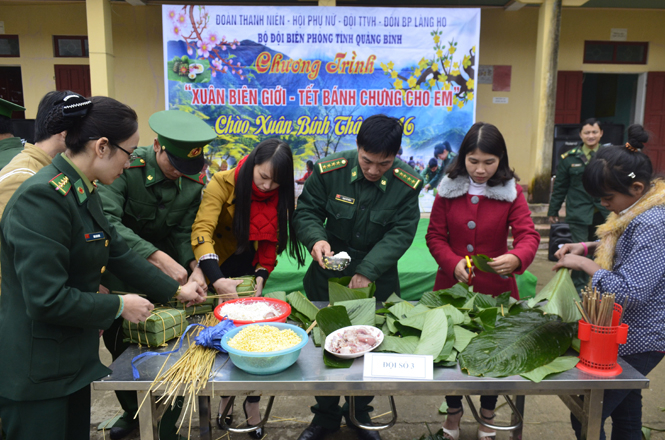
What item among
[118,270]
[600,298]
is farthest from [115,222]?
[600,298]

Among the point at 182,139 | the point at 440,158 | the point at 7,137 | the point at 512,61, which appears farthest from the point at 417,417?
the point at 512,61

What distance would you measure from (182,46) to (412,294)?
474 cm

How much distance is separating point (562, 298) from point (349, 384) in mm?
951

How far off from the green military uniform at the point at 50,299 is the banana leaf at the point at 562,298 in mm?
1605

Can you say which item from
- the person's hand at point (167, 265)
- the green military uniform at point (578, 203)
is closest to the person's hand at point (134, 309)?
the person's hand at point (167, 265)

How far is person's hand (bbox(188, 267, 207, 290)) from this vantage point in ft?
6.66

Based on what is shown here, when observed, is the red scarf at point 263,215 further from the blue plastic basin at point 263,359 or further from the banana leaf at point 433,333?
the banana leaf at point 433,333

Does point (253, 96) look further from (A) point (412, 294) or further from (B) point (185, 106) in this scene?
(A) point (412, 294)

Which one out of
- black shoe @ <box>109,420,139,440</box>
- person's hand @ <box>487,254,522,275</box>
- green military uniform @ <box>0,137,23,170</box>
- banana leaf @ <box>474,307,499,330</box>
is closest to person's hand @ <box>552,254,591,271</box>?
person's hand @ <box>487,254,522,275</box>

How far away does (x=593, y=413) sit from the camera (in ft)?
5.10

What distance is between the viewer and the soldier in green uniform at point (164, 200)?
197 cm

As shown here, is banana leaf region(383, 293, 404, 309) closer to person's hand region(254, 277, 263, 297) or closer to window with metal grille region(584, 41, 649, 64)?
person's hand region(254, 277, 263, 297)

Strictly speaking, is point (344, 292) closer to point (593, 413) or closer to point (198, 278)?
point (198, 278)

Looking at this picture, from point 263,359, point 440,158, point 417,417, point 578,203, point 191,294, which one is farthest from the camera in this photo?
point 440,158
